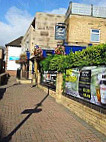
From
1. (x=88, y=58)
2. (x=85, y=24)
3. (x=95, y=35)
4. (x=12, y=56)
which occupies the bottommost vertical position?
(x=88, y=58)

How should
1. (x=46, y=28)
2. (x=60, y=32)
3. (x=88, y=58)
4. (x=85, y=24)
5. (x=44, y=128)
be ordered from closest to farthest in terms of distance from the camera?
(x=44, y=128) → (x=88, y=58) → (x=85, y=24) → (x=60, y=32) → (x=46, y=28)

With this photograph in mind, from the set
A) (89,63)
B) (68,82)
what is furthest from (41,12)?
(89,63)

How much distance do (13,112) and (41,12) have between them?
18123 millimetres

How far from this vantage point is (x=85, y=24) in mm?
19547

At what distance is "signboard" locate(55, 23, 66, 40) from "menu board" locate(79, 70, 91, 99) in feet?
48.4

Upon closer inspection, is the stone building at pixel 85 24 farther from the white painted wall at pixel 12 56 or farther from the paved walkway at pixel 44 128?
the white painted wall at pixel 12 56

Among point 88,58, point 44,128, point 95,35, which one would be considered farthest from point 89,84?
point 95,35

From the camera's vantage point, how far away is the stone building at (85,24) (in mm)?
19172

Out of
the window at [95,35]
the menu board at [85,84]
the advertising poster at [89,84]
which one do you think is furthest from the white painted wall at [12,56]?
the menu board at [85,84]

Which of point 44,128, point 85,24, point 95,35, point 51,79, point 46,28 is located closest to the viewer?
point 44,128

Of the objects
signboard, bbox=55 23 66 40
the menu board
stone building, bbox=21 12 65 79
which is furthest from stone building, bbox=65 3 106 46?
the menu board

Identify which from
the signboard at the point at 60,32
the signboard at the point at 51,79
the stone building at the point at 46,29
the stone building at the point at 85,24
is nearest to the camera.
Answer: the signboard at the point at 51,79

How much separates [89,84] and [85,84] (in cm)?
32

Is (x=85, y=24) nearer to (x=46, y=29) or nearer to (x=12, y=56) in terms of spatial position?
(x=46, y=29)
